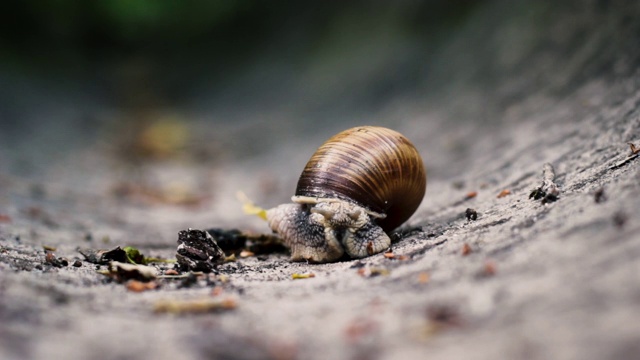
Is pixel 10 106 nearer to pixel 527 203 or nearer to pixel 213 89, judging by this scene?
pixel 213 89

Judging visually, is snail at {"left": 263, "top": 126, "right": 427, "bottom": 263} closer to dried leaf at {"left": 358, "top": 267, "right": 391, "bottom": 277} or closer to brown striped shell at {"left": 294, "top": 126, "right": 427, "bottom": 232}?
brown striped shell at {"left": 294, "top": 126, "right": 427, "bottom": 232}

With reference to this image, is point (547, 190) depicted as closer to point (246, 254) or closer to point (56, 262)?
point (246, 254)

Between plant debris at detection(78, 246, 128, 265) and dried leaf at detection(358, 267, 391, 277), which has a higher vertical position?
plant debris at detection(78, 246, 128, 265)

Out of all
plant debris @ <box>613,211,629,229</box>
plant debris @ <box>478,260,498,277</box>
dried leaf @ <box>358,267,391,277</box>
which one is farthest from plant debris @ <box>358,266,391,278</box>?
plant debris @ <box>613,211,629,229</box>

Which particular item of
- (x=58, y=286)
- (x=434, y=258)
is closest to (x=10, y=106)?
(x=58, y=286)

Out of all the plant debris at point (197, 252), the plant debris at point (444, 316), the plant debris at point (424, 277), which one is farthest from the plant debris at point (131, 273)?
the plant debris at point (444, 316)

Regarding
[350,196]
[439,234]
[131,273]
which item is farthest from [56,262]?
[439,234]
